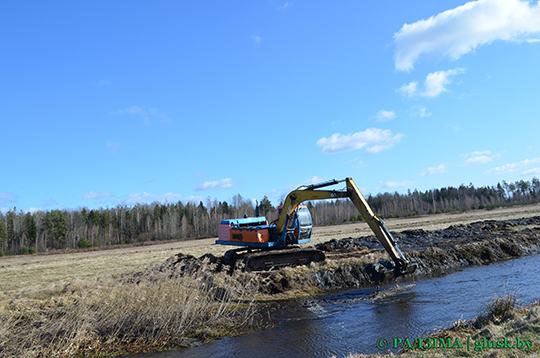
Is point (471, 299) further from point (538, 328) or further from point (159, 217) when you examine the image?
point (159, 217)

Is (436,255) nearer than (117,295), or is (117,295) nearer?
(117,295)

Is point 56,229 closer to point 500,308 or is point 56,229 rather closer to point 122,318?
point 122,318

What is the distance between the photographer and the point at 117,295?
9359 millimetres

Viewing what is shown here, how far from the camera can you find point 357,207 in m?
13.1

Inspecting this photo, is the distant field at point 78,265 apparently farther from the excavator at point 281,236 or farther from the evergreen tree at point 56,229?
the evergreen tree at point 56,229

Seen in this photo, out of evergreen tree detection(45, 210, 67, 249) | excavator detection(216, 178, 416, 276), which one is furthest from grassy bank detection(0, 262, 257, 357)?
evergreen tree detection(45, 210, 67, 249)

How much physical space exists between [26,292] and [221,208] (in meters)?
81.9

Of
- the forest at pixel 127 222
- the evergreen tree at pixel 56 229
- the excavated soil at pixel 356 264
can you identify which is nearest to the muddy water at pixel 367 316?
the excavated soil at pixel 356 264

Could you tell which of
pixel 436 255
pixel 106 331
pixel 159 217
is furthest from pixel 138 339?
pixel 159 217

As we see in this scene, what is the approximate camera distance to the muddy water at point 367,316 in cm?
809

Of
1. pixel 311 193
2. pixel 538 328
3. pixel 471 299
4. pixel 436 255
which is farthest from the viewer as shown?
pixel 436 255

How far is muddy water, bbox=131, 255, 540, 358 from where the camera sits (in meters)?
8.09

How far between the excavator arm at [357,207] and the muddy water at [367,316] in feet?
4.00

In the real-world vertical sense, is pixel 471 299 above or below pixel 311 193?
below
